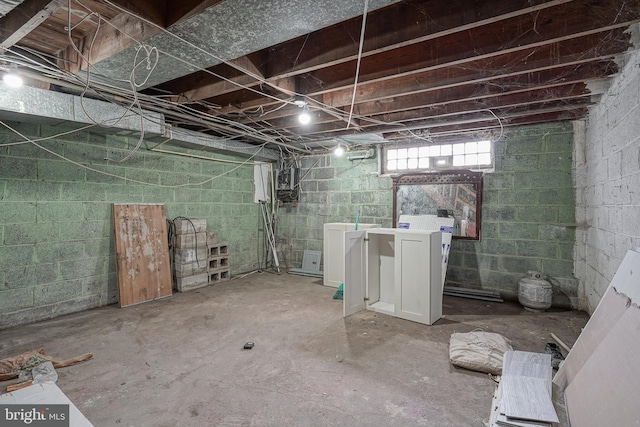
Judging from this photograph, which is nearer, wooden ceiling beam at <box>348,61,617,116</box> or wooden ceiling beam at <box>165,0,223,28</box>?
wooden ceiling beam at <box>165,0,223,28</box>

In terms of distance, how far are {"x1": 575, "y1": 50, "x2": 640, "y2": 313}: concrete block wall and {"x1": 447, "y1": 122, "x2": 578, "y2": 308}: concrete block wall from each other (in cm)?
14

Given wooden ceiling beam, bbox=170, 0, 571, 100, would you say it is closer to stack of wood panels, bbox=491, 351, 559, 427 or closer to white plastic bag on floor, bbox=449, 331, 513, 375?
stack of wood panels, bbox=491, 351, 559, 427

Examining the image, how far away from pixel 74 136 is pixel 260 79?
2.45m

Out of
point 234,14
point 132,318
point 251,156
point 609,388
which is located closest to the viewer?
point 609,388

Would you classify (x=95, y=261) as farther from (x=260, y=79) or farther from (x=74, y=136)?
(x=260, y=79)

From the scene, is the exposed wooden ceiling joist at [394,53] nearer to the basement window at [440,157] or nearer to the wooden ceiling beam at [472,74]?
the wooden ceiling beam at [472,74]

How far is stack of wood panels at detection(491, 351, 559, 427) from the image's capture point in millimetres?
1316

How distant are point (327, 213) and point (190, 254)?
2.27 meters

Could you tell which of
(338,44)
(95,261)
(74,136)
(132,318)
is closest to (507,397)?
(338,44)

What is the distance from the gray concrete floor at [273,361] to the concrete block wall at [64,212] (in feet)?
0.86

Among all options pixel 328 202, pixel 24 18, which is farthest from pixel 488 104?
pixel 24 18

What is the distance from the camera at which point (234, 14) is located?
5.38ft

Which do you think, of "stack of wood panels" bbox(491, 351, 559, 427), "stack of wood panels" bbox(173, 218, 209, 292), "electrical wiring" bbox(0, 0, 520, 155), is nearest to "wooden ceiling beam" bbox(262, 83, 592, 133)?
"electrical wiring" bbox(0, 0, 520, 155)

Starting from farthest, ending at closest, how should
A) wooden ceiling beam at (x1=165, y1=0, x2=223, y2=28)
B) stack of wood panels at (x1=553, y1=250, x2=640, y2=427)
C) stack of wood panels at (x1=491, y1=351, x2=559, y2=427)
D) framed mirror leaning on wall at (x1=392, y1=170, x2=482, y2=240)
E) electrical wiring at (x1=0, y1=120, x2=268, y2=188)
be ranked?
framed mirror leaning on wall at (x1=392, y1=170, x2=482, y2=240), electrical wiring at (x1=0, y1=120, x2=268, y2=188), wooden ceiling beam at (x1=165, y1=0, x2=223, y2=28), stack of wood panels at (x1=491, y1=351, x2=559, y2=427), stack of wood panels at (x1=553, y1=250, x2=640, y2=427)
